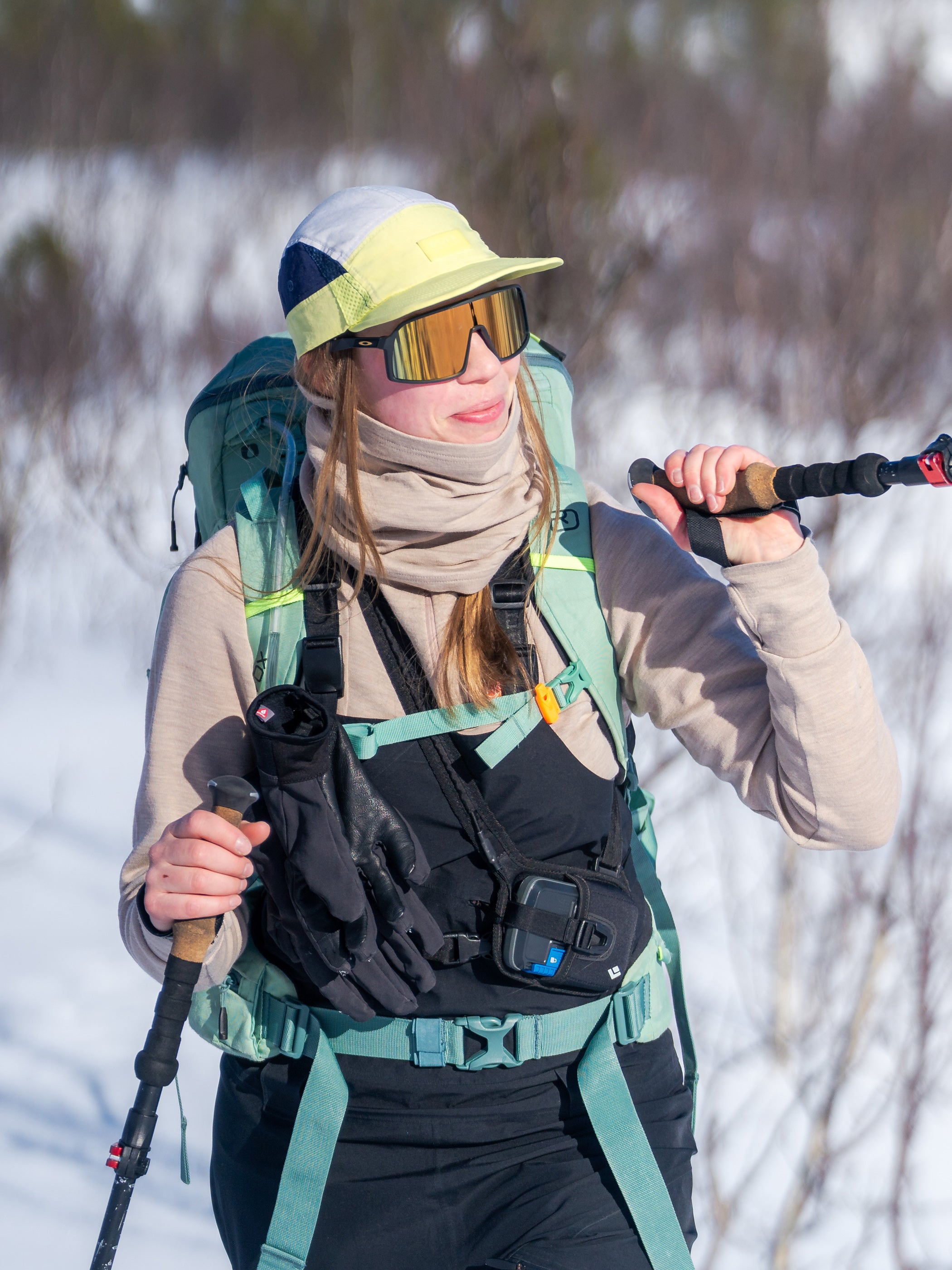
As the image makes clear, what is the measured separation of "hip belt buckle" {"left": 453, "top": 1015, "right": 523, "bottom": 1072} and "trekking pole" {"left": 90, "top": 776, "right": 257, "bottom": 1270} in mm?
373

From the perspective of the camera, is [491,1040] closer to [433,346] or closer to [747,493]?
[747,493]

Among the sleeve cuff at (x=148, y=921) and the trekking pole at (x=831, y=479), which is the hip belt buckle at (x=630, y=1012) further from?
the trekking pole at (x=831, y=479)

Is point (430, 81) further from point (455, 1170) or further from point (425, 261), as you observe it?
point (455, 1170)

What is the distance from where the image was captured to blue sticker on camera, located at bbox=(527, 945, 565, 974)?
160cm

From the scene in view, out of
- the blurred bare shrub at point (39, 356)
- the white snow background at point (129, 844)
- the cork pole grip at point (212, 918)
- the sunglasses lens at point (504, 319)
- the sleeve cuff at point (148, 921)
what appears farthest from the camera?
the blurred bare shrub at point (39, 356)

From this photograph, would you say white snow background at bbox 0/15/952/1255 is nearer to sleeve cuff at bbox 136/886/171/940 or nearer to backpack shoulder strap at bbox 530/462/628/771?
sleeve cuff at bbox 136/886/171/940

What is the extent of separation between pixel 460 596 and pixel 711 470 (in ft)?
1.34

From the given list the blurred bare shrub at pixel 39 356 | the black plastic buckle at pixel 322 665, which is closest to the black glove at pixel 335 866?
the black plastic buckle at pixel 322 665

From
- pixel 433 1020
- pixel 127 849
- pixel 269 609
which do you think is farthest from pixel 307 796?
pixel 127 849

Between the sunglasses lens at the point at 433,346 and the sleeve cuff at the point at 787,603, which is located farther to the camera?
the sunglasses lens at the point at 433,346

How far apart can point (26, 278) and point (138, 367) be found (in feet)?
5.05

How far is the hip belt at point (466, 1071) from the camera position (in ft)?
5.24

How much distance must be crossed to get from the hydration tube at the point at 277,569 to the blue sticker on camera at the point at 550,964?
1.70ft

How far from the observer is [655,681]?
163cm
